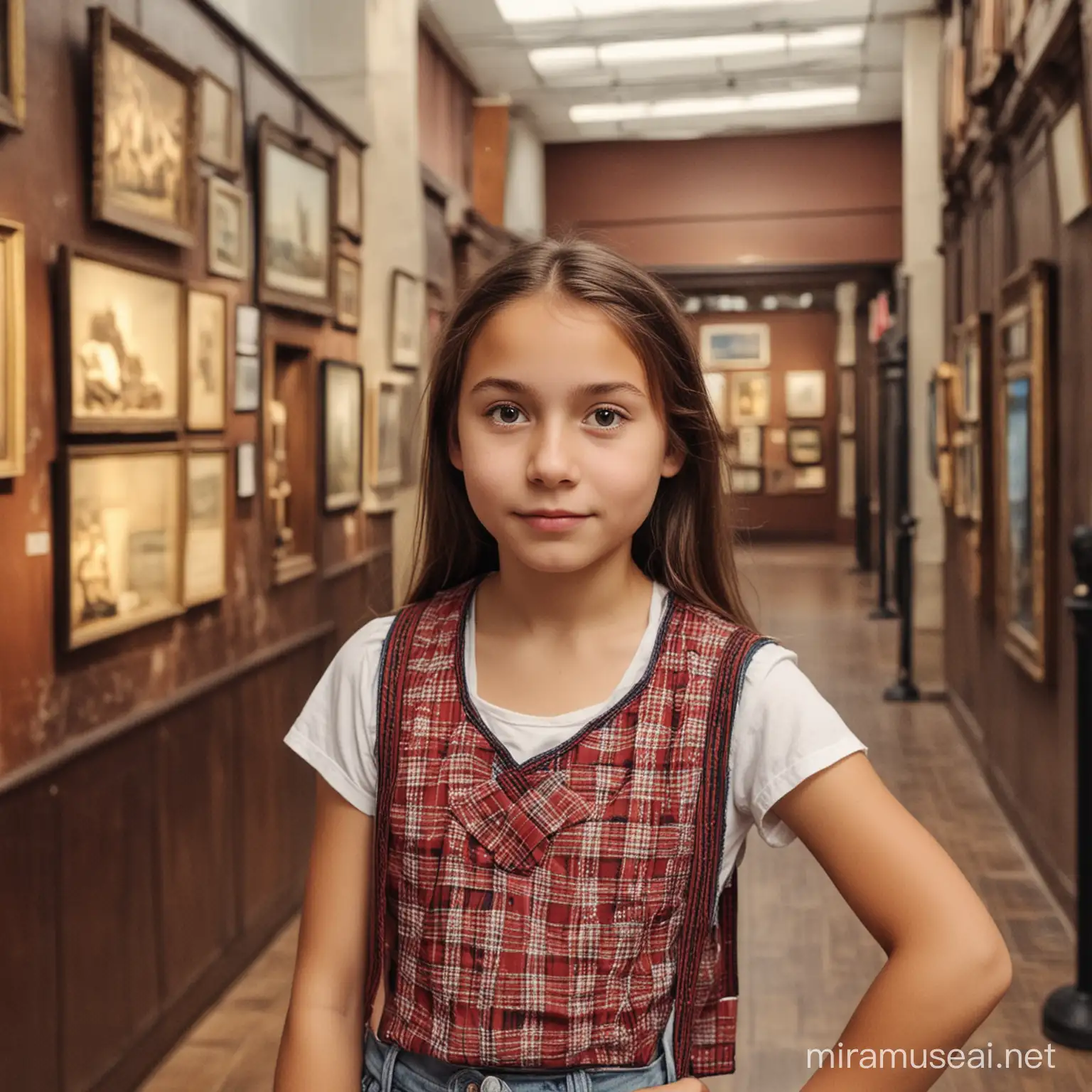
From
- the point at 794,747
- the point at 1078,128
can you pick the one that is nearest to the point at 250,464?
the point at 1078,128

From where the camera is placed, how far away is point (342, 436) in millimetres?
6379

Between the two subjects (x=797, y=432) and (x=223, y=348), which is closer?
(x=223, y=348)

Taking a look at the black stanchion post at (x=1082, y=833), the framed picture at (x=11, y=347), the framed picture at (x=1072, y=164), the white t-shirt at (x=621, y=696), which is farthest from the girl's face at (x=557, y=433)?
the framed picture at (x=1072, y=164)

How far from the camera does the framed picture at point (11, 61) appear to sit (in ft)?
10.4

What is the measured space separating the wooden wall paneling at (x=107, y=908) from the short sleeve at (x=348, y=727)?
2383 millimetres

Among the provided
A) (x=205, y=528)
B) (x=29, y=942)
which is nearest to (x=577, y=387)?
(x=29, y=942)

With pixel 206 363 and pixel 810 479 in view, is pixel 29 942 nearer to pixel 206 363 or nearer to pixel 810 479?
pixel 206 363

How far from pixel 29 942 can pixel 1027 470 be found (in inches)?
177

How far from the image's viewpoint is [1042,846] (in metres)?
6.00

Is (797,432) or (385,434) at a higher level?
(797,432)

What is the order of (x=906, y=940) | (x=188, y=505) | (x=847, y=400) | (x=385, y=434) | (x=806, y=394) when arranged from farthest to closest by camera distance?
(x=806, y=394), (x=847, y=400), (x=385, y=434), (x=188, y=505), (x=906, y=940)

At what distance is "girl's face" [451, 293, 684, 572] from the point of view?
1394mm

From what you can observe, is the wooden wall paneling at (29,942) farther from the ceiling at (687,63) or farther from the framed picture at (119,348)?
the ceiling at (687,63)

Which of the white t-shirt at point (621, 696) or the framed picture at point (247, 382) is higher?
the framed picture at point (247, 382)
